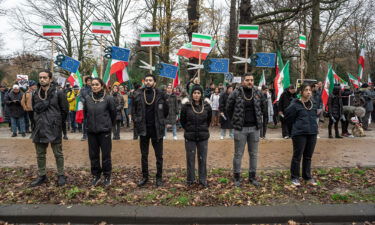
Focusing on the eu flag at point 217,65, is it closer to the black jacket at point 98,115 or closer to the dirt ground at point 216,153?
the dirt ground at point 216,153

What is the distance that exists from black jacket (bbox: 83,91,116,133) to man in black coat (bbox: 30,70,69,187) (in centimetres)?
59

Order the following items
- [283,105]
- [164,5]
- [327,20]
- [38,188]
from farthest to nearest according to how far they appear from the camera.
→ [327,20] < [164,5] < [283,105] < [38,188]

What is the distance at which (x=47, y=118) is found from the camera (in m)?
5.62

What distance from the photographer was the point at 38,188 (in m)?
5.61

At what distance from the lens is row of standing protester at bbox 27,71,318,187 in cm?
A: 556

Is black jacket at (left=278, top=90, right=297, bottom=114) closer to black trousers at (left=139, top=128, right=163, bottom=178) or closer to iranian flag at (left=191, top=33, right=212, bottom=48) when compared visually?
iranian flag at (left=191, top=33, right=212, bottom=48)

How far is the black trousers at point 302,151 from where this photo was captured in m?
5.72

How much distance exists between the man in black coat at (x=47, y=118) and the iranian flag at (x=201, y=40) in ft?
17.0

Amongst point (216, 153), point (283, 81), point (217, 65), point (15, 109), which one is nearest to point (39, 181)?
point (216, 153)

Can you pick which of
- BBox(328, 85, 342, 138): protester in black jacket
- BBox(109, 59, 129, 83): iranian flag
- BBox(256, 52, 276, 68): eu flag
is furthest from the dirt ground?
BBox(256, 52, 276, 68): eu flag

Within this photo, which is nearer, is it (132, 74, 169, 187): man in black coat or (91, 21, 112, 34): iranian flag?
(132, 74, 169, 187): man in black coat

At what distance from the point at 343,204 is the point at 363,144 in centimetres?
628

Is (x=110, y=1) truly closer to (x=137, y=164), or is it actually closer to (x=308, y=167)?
(x=137, y=164)

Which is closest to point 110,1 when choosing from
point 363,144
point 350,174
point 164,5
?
point 164,5
